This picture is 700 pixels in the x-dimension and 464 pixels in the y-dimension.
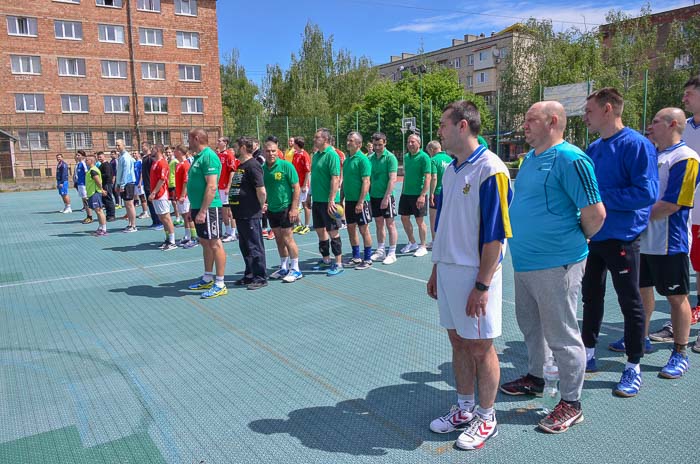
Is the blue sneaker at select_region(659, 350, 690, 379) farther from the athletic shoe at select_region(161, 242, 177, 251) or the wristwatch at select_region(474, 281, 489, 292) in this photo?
the athletic shoe at select_region(161, 242, 177, 251)

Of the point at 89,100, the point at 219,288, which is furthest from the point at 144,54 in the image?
the point at 219,288

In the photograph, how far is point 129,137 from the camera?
41188mm

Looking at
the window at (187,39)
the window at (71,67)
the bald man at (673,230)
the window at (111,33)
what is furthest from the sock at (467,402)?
the window at (187,39)

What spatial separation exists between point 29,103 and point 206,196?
40.7 meters

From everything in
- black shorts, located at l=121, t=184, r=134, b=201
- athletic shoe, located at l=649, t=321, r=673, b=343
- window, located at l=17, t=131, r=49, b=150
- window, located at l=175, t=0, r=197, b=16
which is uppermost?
window, located at l=175, t=0, r=197, b=16

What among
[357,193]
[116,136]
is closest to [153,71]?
[116,136]

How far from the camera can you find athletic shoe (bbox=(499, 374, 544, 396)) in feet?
12.2

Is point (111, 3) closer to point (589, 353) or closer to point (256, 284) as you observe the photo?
point (256, 284)

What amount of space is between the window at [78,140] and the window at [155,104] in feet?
17.8

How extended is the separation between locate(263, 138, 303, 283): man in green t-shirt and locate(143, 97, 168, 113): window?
131 feet

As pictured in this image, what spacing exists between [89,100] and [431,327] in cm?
4323

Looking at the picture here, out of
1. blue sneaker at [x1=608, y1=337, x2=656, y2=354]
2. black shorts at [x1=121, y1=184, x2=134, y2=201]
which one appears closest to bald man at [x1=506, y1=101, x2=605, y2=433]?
blue sneaker at [x1=608, y1=337, x2=656, y2=354]

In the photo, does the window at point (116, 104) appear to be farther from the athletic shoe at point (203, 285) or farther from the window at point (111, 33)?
the athletic shoe at point (203, 285)

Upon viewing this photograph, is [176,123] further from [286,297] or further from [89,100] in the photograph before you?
[286,297]
